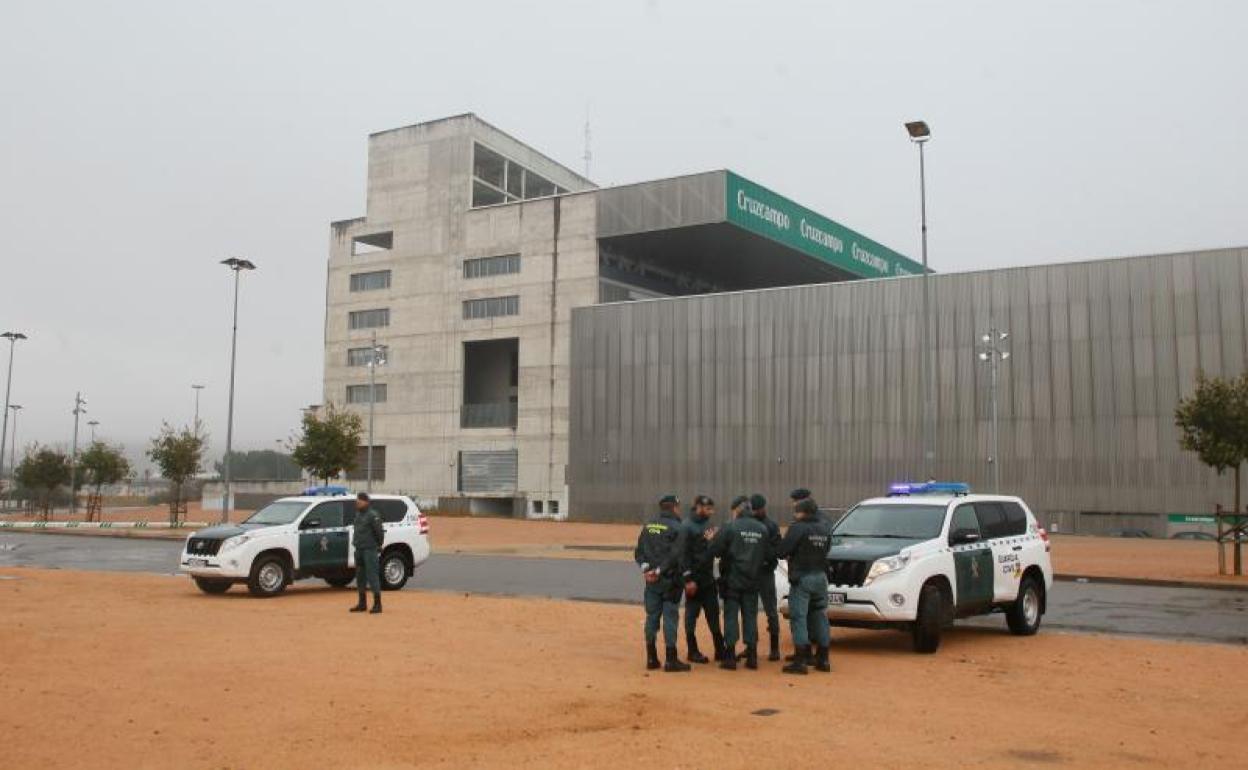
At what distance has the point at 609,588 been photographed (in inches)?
821

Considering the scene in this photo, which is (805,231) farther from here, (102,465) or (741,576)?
(741,576)

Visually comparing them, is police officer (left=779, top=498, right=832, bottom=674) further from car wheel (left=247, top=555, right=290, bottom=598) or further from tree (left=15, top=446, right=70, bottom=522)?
tree (left=15, top=446, right=70, bottom=522)

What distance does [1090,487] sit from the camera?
50125 mm

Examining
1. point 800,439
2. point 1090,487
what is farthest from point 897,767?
point 800,439

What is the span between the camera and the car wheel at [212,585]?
18.4 m

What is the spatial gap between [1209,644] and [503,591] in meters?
11.6

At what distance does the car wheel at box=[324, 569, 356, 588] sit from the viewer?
64.5ft

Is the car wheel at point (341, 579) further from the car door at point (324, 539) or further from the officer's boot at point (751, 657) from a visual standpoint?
the officer's boot at point (751, 657)

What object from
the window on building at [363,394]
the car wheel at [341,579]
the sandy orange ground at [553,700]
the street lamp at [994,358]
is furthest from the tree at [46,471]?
the sandy orange ground at [553,700]

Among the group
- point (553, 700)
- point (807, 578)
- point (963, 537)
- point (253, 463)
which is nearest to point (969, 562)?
point (963, 537)

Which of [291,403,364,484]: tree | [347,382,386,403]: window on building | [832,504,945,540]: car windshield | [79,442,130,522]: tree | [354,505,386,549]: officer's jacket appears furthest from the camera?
[347,382,386,403]: window on building

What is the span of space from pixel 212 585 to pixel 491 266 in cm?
5410

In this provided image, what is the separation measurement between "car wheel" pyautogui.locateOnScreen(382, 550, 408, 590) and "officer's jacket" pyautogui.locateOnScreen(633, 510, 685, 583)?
9.72m

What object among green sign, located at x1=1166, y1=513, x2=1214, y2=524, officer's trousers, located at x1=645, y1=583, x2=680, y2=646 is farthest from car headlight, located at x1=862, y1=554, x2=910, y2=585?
green sign, located at x1=1166, y1=513, x2=1214, y2=524
